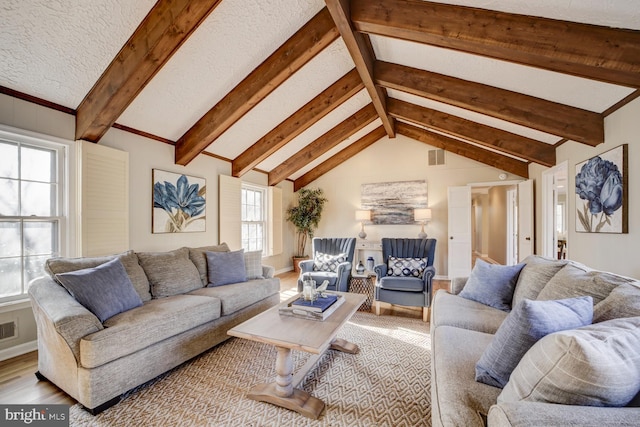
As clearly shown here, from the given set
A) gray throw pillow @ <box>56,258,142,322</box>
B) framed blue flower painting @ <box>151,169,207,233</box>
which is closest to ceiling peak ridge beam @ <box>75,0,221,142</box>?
framed blue flower painting @ <box>151,169,207,233</box>

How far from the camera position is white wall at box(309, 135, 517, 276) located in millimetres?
5742

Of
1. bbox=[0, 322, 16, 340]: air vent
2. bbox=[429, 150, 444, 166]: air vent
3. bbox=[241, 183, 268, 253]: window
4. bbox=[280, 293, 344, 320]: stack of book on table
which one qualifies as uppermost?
bbox=[429, 150, 444, 166]: air vent

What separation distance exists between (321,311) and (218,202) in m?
3.06

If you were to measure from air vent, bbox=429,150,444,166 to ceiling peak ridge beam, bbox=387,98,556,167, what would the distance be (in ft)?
4.87

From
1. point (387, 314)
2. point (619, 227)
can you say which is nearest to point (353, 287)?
point (387, 314)

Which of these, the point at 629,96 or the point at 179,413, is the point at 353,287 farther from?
the point at 629,96

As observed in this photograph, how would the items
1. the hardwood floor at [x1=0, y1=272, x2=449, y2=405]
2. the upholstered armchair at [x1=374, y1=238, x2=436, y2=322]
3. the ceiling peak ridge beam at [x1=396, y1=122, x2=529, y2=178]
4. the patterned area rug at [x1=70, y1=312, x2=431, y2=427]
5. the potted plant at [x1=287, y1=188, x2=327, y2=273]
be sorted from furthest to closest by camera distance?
the potted plant at [x1=287, y1=188, x2=327, y2=273]
the ceiling peak ridge beam at [x1=396, y1=122, x2=529, y2=178]
the upholstered armchair at [x1=374, y1=238, x2=436, y2=322]
the hardwood floor at [x1=0, y1=272, x2=449, y2=405]
the patterned area rug at [x1=70, y1=312, x2=431, y2=427]

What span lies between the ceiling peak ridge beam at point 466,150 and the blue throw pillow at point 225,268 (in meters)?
4.23

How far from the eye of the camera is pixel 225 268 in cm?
327

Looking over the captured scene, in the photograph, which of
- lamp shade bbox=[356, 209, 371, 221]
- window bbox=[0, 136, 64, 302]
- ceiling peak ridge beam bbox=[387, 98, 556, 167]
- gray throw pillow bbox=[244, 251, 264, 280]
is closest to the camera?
window bbox=[0, 136, 64, 302]

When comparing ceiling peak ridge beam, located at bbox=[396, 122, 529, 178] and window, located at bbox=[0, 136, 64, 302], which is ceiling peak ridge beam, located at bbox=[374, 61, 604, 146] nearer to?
ceiling peak ridge beam, located at bbox=[396, 122, 529, 178]

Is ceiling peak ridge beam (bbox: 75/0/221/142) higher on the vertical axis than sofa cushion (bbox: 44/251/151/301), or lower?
higher

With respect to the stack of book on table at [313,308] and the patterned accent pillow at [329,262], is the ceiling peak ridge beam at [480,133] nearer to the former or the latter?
the patterned accent pillow at [329,262]

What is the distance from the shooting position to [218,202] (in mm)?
4566
